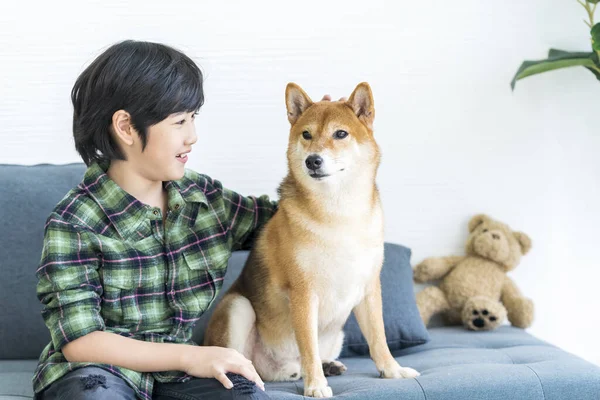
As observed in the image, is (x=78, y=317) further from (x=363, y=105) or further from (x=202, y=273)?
(x=363, y=105)

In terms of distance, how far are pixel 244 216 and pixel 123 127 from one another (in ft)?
1.39

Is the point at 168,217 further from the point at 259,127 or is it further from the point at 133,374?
the point at 259,127

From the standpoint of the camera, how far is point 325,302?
1.75 meters

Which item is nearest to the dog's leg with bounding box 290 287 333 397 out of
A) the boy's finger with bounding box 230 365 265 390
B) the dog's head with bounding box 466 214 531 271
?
the boy's finger with bounding box 230 365 265 390

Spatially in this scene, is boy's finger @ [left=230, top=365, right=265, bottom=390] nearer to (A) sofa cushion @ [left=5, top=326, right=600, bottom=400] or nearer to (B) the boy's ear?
(A) sofa cushion @ [left=5, top=326, right=600, bottom=400]

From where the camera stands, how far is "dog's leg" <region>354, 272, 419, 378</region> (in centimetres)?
177

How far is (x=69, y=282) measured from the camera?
152 centimetres

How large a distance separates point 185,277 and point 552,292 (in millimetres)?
1603

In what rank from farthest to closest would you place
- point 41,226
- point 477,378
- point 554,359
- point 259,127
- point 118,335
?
1. point 259,127
2. point 41,226
3. point 554,359
4. point 477,378
5. point 118,335

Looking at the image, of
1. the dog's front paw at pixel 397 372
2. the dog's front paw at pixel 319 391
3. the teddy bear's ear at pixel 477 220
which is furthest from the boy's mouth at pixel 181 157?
the teddy bear's ear at pixel 477 220

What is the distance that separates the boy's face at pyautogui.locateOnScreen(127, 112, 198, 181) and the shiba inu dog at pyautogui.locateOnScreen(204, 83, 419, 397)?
29 cm

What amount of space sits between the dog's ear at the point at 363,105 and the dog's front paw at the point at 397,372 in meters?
0.61

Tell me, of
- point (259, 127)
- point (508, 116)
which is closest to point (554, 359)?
point (508, 116)

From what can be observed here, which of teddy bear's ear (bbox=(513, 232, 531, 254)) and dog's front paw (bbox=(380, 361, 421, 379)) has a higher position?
teddy bear's ear (bbox=(513, 232, 531, 254))
